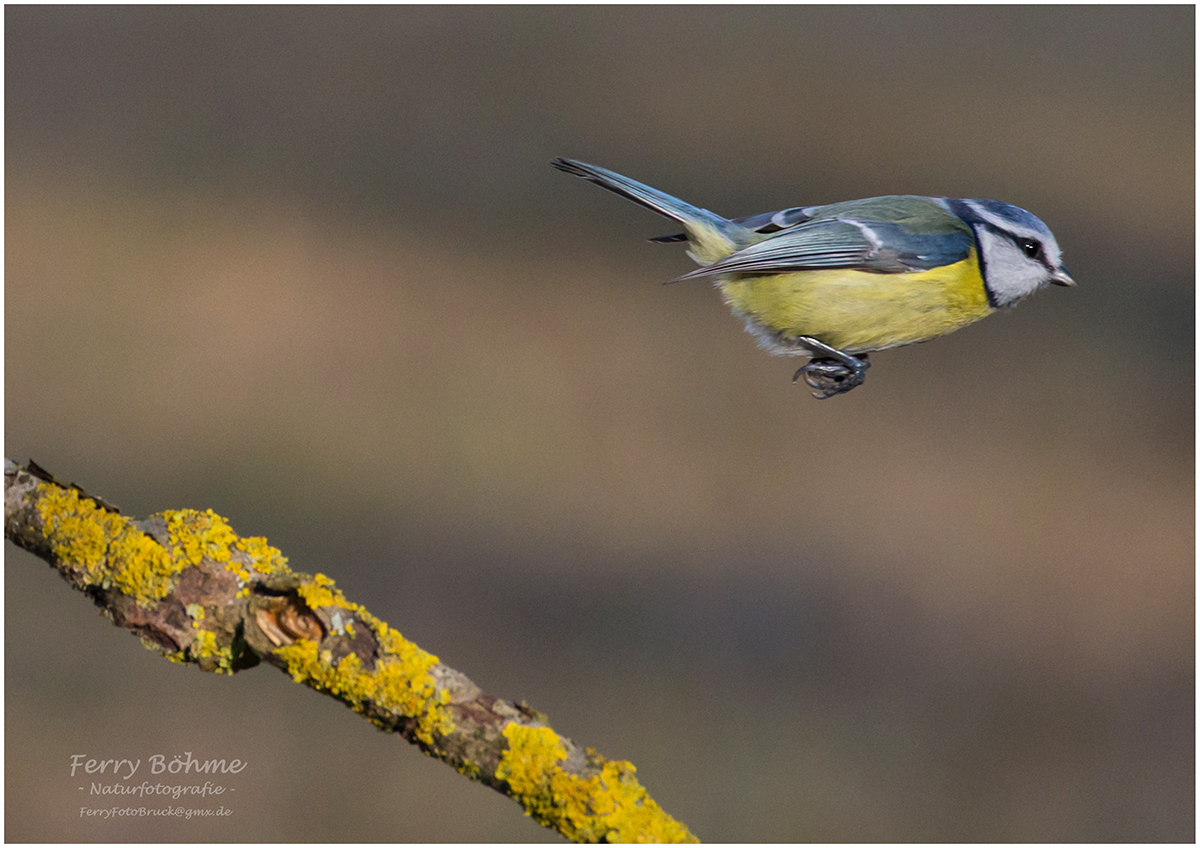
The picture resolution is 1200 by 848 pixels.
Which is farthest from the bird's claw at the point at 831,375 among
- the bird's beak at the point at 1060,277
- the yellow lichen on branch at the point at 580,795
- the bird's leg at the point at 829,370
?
the yellow lichen on branch at the point at 580,795

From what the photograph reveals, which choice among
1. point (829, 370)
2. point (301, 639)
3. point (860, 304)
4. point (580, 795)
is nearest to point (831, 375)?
point (829, 370)

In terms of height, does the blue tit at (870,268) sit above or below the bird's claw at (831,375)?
above

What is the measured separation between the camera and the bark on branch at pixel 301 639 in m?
1.20

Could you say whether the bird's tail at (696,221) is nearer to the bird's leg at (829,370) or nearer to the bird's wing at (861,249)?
the bird's wing at (861,249)

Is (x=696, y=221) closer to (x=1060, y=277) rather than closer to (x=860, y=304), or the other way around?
(x=860, y=304)

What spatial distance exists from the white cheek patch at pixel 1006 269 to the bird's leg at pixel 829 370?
203 millimetres

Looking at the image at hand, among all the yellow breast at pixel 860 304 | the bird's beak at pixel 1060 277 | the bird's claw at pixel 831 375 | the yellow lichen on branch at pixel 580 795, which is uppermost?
the bird's beak at pixel 1060 277

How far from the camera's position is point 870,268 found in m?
1.42

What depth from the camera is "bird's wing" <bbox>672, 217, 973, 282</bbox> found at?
141cm

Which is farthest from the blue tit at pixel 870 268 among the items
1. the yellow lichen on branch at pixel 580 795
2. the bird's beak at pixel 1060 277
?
the yellow lichen on branch at pixel 580 795

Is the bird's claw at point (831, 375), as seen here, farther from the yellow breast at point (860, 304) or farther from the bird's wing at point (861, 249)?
the bird's wing at point (861, 249)

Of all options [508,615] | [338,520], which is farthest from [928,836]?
[338,520]

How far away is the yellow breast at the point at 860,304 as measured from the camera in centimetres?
139

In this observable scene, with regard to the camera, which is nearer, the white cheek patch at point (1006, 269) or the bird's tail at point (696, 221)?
the bird's tail at point (696, 221)
